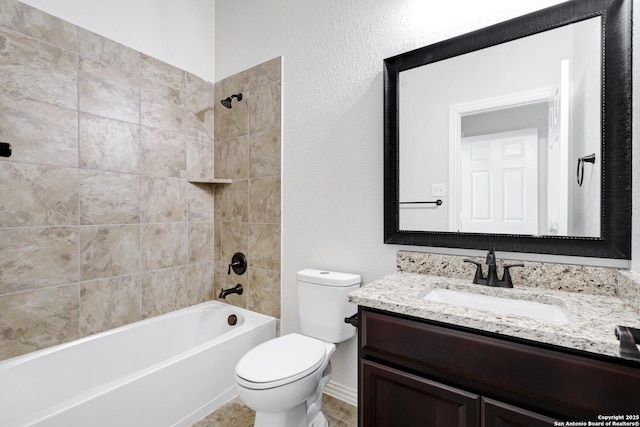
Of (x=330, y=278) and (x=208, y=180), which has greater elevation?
(x=208, y=180)

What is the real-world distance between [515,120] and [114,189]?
2167 mm

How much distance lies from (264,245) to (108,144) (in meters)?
1.13

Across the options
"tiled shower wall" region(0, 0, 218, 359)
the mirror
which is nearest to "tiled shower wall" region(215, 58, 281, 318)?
"tiled shower wall" region(0, 0, 218, 359)

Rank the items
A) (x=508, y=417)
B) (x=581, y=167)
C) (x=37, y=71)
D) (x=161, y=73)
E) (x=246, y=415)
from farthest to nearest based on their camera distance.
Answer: (x=161, y=73)
(x=246, y=415)
(x=37, y=71)
(x=581, y=167)
(x=508, y=417)

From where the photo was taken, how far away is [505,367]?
0.86 m

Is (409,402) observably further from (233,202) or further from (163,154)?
(163,154)

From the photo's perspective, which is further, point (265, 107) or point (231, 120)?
point (231, 120)

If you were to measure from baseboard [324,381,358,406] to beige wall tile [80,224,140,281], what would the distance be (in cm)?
143

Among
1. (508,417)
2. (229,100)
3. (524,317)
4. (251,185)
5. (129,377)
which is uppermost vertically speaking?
(229,100)

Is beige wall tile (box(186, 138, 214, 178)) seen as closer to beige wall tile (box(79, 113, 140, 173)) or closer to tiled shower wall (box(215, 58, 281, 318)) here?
tiled shower wall (box(215, 58, 281, 318))

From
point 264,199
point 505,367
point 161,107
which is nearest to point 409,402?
point 505,367

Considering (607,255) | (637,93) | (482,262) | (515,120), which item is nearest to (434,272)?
(482,262)

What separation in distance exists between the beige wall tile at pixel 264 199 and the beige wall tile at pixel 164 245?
53cm

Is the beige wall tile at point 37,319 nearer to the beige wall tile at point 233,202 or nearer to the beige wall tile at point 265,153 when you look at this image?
the beige wall tile at point 233,202
